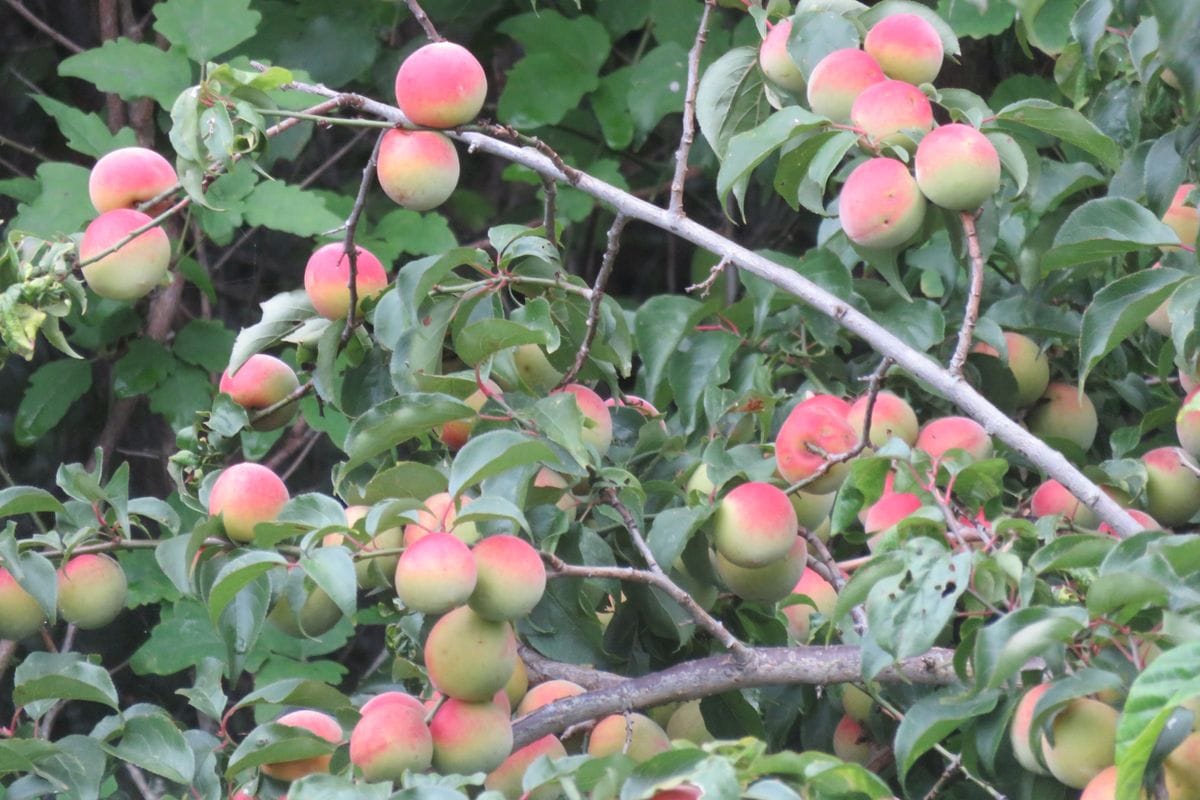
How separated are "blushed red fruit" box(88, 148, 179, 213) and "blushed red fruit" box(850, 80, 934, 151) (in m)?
0.52

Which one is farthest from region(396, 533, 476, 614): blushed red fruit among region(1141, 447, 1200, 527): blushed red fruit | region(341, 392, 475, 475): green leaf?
region(1141, 447, 1200, 527): blushed red fruit

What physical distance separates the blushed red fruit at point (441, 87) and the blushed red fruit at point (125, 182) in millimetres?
194

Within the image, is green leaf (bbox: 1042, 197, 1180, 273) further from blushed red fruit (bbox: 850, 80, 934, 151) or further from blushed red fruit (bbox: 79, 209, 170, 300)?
blushed red fruit (bbox: 79, 209, 170, 300)

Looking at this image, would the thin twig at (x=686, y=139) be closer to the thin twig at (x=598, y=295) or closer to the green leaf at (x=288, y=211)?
the thin twig at (x=598, y=295)

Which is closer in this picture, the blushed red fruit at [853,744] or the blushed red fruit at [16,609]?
the blushed red fruit at [16,609]

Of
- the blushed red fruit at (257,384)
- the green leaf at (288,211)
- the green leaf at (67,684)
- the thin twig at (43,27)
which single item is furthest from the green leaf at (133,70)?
the green leaf at (67,684)

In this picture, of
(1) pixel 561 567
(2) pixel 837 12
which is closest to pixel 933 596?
(1) pixel 561 567

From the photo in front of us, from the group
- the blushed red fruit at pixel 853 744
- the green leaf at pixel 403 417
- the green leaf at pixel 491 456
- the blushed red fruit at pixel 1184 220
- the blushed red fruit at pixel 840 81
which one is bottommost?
the blushed red fruit at pixel 853 744

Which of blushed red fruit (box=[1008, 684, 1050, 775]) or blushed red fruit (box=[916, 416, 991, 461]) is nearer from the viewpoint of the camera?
blushed red fruit (box=[1008, 684, 1050, 775])

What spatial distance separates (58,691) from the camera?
108cm

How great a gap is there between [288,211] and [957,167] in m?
1.12

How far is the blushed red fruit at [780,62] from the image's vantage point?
1212 millimetres

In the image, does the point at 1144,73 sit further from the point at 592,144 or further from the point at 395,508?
the point at 592,144

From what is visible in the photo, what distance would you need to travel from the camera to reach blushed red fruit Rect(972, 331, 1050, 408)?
4.66 feet
